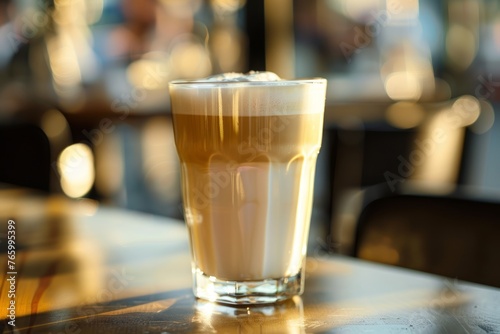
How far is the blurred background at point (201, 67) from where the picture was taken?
304cm

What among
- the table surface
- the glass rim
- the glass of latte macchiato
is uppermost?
the glass rim

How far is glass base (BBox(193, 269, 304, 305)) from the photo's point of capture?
2.04ft

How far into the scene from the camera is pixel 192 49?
3.78 meters

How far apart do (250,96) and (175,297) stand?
21 centimetres

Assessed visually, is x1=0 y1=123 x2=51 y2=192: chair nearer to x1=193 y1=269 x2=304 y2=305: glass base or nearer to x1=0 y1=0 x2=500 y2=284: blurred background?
x1=0 y1=0 x2=500 y2=284: blurred background

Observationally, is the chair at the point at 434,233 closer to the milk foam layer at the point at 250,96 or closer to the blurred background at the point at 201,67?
the milk foam layer at the point at 250,96

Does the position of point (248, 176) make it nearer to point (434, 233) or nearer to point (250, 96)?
point (250, 96)

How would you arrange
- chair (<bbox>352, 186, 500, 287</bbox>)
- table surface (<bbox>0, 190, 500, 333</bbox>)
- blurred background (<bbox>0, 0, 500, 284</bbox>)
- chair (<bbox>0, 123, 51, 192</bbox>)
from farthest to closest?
blurred background (<bbox>0, 0, 500, 284</bbox>)
chair (<bbox>0, 123, 51, 192</bbox>)
chair (<bbox>352, 186, 500, 287</bbox>)
table surface (<bbox>0, 190, 500, 333</bbox>)

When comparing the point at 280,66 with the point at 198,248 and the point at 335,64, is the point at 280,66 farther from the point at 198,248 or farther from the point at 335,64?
the point at 198,248

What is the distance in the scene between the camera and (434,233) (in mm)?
947

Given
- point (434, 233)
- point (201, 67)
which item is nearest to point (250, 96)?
point (434, 233)

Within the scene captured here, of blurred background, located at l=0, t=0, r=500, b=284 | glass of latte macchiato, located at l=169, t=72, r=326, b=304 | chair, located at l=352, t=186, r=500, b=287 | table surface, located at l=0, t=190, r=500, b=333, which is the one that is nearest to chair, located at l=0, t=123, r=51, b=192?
blurred background, located at l=0, t=0, r=500, b=284

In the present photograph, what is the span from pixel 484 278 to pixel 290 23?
2.96 meters

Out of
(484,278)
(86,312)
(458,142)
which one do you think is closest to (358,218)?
(484,278)
